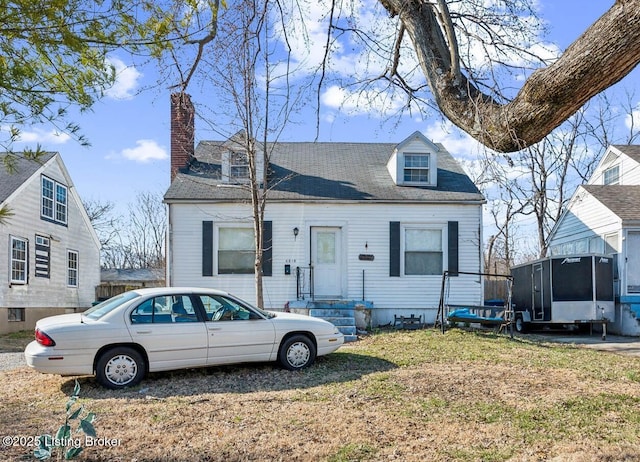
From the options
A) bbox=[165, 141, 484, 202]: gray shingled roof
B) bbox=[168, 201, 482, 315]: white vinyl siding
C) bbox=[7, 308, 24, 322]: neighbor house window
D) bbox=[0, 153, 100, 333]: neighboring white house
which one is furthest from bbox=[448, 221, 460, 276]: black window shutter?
bbox=[7, 308, 24, 322]: neighbor house window

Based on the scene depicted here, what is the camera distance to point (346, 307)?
1411 cm

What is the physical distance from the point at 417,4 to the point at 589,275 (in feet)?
40.0

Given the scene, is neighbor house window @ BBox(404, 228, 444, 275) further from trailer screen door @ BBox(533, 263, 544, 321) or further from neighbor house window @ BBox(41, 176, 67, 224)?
neighbor house window @ BBox(41, 176, 67, 224)

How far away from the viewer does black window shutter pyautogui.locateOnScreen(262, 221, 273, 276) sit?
1490 cm

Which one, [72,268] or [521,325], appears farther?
[72,268]

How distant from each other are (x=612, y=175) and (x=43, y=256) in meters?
20.8

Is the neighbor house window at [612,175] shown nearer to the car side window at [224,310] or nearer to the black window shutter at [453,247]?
the black window shutter at [453,247]

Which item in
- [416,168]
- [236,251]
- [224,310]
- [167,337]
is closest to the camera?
[167,337]

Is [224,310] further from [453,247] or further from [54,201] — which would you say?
[54,201]

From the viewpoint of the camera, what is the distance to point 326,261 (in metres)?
15.2

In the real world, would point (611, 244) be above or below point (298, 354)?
above

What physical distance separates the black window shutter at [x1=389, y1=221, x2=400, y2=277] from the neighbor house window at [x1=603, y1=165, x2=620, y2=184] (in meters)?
10.9

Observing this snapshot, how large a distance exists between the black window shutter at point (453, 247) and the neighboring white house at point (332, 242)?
3 cm

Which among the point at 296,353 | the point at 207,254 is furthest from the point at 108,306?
the point at 207,254
